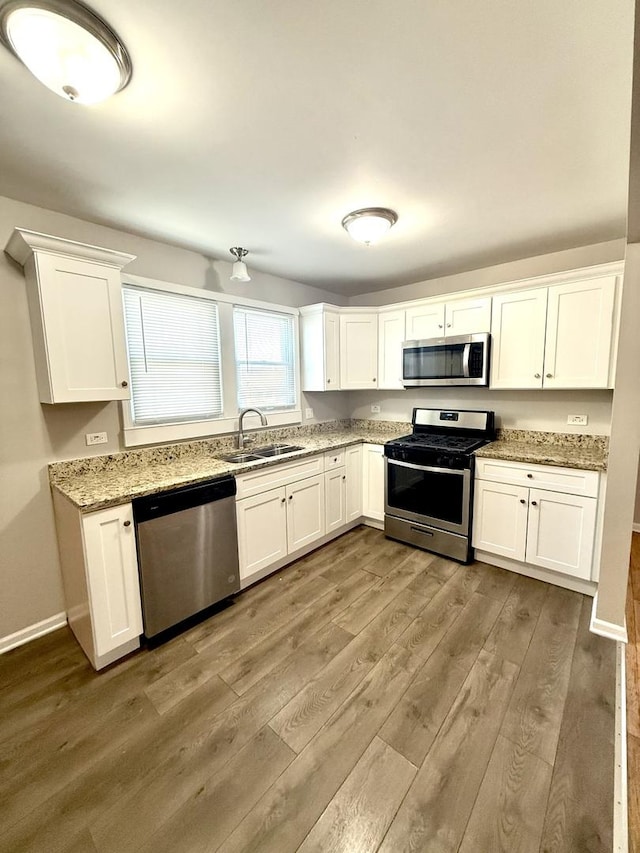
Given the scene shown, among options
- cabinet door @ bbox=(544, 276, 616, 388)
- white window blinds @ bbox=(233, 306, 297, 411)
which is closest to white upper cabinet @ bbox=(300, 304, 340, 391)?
white window blinds @ bbox=(233, 306, 297, 411)

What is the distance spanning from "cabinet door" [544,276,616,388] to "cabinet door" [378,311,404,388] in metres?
1.28

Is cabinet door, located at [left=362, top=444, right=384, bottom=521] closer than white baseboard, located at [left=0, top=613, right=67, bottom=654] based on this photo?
No

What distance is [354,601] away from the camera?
243 centimetres

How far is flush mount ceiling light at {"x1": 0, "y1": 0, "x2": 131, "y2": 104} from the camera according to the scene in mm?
954

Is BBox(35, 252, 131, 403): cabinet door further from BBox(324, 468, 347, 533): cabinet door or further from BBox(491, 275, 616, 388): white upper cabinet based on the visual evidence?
BBox(491, 275, 616, 388): white upper cabinet

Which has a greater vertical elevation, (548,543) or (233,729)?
(548,543)

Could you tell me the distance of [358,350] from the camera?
3740 millimetres

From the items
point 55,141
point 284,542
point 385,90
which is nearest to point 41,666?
point 284,542

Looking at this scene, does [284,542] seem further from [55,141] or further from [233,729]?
[55,141]

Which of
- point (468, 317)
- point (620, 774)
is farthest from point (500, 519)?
point (468, 317)

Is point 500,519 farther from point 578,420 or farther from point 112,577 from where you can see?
point 112,577

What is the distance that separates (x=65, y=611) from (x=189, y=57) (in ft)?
9.59

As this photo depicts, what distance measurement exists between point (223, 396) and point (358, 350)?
1532mm

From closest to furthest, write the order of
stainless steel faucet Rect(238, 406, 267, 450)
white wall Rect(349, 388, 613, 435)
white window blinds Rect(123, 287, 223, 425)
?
white window blinds Rect(123, 287, 223, 425) < white wall Rect(349, 388, 613, 435) < stainless steel faucet Rect(238, 406, 267, 450)
